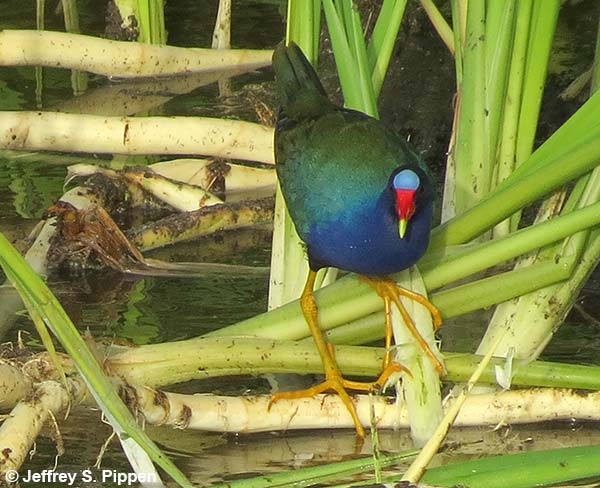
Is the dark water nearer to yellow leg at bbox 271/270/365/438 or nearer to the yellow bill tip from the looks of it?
yellow leg at bbox 271/270/365/438

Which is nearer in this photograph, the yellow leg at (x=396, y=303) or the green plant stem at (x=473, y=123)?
the yellow leg at (x=396, y=303)

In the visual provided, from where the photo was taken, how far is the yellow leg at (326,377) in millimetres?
3012

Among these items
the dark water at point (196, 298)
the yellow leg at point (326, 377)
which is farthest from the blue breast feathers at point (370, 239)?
the dark water at point (196, 298)

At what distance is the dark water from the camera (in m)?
2.92

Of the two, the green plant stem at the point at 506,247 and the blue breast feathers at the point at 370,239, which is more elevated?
the blue breast feathers at the point at 370,239

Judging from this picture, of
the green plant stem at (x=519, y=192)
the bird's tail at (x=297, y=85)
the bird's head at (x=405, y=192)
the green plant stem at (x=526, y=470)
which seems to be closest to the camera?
the green plant stem at (x=526, y=470)

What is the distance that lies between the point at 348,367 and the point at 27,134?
1794mm

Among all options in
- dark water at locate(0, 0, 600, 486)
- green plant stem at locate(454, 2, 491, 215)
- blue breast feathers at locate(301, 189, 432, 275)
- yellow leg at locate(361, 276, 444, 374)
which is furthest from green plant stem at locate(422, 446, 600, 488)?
green plant stem at locate(454, 2, 491, 215)

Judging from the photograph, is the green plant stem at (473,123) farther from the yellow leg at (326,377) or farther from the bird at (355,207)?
the yellow leg at (326,377)

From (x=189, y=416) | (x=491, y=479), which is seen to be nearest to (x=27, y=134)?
(x=189, y=416)

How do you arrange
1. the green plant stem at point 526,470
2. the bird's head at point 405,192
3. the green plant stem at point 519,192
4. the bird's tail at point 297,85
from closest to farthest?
the green plant stem at point 526,470 < the green plant stem at point 519,192 < the bird's head at point 405,192 < the bird's tail at point 297,85

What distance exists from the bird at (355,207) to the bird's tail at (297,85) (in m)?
0.11

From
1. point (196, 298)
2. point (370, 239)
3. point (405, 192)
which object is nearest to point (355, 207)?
point (370, 239)

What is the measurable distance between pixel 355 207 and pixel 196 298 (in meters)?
0.81
